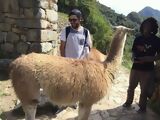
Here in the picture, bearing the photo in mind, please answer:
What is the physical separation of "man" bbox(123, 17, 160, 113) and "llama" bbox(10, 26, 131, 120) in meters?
0.75

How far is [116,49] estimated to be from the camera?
18.2 feet

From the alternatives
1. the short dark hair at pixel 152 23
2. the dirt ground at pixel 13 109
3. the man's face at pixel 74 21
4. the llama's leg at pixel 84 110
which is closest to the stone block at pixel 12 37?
the dirt ground at pixel 13 109

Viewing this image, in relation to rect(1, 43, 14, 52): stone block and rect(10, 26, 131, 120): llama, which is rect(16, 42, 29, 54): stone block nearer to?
rect(1, 43, 14, 52): stone block

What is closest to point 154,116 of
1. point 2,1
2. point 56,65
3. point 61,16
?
point 56,65

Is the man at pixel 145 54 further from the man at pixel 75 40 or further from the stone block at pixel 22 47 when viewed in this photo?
the stone block at pixel 22 47

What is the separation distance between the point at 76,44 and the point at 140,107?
185cm

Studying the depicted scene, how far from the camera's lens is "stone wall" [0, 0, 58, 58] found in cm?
796

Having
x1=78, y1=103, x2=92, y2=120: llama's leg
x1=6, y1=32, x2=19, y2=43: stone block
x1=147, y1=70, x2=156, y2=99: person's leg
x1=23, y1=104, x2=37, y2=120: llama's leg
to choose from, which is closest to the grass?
x1=147, y1=70, x2=156, y2=99: person's leg

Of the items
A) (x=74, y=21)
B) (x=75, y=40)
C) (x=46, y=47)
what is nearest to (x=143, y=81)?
(x=75, y=40)

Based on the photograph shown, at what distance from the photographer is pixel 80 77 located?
527 cm

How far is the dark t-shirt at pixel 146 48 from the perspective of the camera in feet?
20.2

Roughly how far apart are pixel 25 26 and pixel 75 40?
8.35 ft

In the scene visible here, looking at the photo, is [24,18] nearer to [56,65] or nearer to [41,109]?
[41,109]

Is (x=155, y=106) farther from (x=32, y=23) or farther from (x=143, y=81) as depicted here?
(x=32, y=23)
